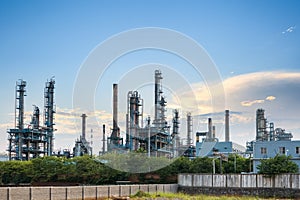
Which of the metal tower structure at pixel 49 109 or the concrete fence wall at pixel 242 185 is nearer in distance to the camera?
the concrete fence wall at pixel 242 185

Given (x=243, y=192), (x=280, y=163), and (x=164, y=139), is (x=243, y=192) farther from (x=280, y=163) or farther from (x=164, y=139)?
(x=164, y=139)

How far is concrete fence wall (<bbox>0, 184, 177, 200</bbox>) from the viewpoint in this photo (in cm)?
3112

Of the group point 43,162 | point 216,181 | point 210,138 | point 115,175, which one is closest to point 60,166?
point 43,162

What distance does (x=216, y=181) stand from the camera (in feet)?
159

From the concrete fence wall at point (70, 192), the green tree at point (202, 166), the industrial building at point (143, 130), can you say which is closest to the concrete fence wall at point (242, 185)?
the concrete fence wall at point (70, 192)

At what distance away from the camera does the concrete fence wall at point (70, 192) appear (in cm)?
3112

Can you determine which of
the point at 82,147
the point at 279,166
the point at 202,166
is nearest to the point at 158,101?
the point at 82,147

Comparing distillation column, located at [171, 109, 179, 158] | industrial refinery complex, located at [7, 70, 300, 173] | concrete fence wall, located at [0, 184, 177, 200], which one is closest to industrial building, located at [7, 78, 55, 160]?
industrial refinery complex, located at [7, 70, 300, 173]

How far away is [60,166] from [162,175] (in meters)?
14.6

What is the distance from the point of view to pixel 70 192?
119 ft

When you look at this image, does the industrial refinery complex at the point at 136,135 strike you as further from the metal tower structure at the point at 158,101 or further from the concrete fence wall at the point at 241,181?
the concrete fence wall at the point at 241,181

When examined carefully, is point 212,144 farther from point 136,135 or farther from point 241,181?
point 241,181

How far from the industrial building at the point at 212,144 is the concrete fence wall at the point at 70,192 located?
37332 mm

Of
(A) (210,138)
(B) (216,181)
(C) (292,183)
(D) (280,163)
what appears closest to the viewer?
(C) (292,183)
